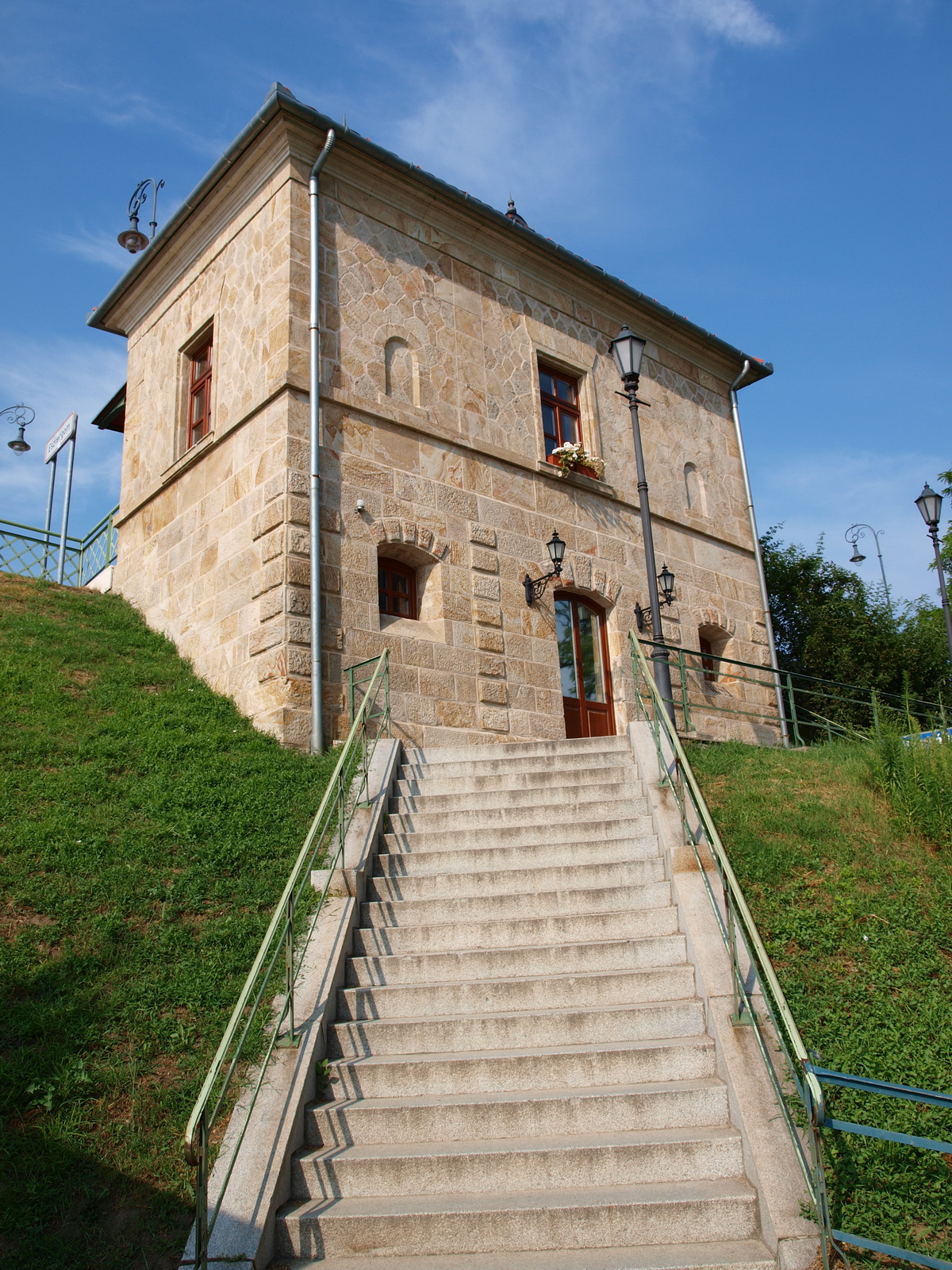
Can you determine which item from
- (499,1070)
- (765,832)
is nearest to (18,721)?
(499,1070)

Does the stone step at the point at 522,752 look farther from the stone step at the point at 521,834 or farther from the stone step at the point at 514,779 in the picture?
the stone step at the point at 521,834

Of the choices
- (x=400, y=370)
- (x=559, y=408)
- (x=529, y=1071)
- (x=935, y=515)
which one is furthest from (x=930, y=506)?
(x=529, y=1071)

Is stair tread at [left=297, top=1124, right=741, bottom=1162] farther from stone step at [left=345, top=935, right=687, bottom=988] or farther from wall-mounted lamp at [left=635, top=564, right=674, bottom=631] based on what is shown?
wall-mounted lamp at [left=635, top=564, right=674, bottom=631]

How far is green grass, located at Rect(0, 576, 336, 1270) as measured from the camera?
15.4 ft

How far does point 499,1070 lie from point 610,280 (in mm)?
13673

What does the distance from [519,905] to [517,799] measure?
1632mm

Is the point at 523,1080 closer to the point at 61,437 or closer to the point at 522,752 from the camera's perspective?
the point at 522,752

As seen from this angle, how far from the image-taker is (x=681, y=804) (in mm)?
7348

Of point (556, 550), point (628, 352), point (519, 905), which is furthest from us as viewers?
point (556, 550)

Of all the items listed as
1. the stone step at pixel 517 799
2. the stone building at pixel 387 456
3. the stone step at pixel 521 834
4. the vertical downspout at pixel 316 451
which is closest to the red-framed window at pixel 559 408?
the stone building at pixel 387 456

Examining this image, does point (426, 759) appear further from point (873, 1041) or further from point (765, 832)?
point (873, 1041)

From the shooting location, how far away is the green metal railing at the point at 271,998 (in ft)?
14.3

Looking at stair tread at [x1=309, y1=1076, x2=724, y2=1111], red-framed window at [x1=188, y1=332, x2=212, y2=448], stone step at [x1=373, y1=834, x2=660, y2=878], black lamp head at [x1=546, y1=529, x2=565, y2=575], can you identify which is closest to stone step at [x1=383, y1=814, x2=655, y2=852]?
stone step at [x1=373, y1=834, x2=660, y2=878]

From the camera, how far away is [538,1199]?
4812 mm
